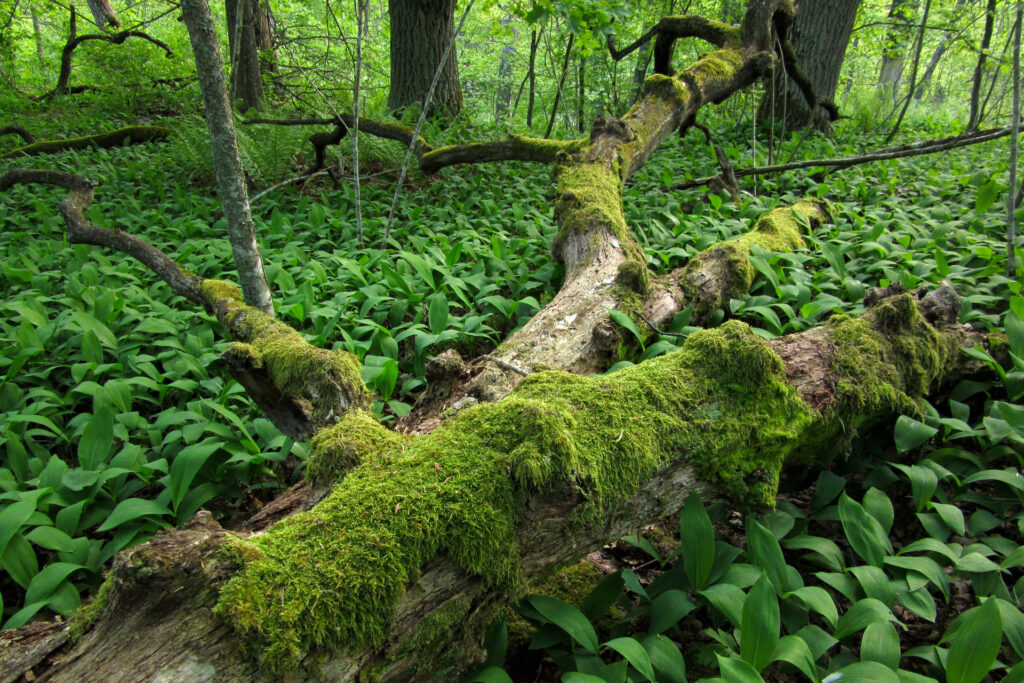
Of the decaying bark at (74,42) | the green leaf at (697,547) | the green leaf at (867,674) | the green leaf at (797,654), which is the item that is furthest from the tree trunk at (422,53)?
the green leaf at (867,674)

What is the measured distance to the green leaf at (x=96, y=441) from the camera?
2.28 m

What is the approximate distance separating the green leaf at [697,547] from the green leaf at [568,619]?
0.37m

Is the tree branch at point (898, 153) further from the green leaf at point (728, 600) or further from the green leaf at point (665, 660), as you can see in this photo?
the green leaf at point (665, 660)

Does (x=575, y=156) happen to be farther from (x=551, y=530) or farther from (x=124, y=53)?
(x=124, y=53)

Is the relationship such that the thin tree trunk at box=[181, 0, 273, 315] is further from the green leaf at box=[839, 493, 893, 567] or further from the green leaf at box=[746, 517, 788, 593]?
the green leaf at box=[839, 493, 893, 567]

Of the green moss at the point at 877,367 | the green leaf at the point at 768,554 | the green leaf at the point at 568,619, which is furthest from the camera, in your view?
the green moss at the point at 877,367

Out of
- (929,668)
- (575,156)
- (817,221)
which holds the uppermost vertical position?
(575,156)

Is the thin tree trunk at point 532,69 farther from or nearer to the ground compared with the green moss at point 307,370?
farther from the ground

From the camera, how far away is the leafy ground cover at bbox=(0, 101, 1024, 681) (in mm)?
1659

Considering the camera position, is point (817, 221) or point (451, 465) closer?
point (451, 465)

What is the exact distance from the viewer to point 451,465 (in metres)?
1.54

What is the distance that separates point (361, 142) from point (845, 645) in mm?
6078

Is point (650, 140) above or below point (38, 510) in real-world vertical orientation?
above

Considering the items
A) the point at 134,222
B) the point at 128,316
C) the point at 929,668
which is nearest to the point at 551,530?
the point at 929,668
